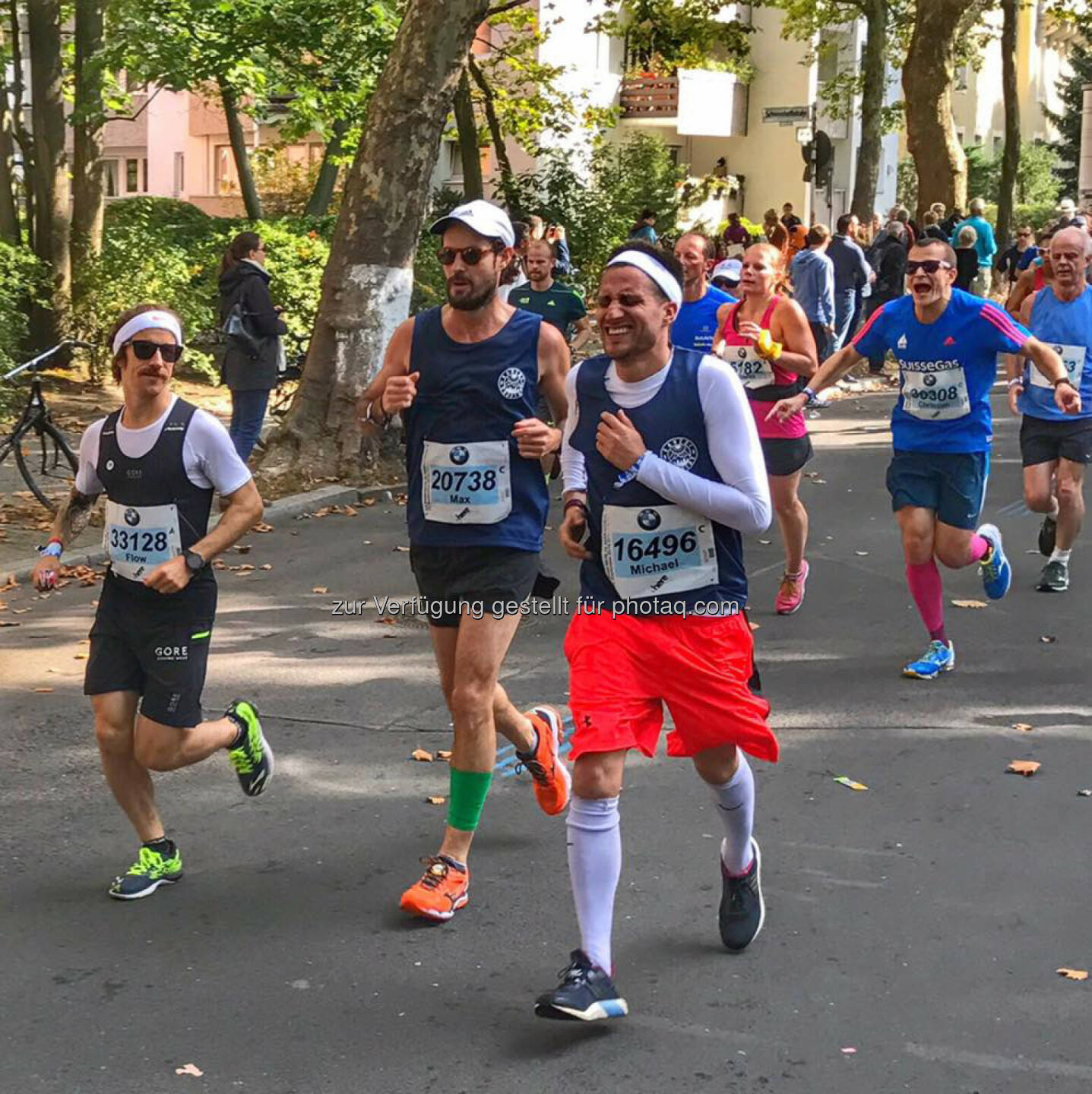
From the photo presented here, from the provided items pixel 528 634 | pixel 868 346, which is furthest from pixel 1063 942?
pixel 528 634

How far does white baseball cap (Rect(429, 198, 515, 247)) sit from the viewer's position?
5.27 m

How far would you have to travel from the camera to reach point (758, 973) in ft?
15.7

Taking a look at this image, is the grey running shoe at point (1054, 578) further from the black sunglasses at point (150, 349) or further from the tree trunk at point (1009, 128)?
the tree trunk at point (1009, 128)

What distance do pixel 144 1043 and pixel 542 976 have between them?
41.8 inches

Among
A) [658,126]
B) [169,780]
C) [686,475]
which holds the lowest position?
[169,780]

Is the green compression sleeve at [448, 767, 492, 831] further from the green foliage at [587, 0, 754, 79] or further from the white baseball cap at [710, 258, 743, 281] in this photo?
the green foliage at [587, 0, 754, 79]

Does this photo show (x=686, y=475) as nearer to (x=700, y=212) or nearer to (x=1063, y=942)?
(x=1063, y=942)

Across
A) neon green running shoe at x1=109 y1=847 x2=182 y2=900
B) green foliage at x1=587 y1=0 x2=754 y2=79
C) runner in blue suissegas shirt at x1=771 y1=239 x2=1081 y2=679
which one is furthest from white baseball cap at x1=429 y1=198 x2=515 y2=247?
green foliage at x1=587 y1=0 x2=754 y2=79

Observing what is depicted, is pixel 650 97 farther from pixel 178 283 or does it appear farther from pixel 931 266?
pixel 931 266

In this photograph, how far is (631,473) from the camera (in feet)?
15.3

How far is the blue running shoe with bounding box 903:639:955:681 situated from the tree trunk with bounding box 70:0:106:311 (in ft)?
44.9

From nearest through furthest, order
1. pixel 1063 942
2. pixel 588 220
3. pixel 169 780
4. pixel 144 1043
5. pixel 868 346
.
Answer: pixel 144 1043 < pixel 1063 942 < pixel 169 780 < pixel 868 346 < pixel 588 220

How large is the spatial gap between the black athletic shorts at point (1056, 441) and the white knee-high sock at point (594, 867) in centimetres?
615

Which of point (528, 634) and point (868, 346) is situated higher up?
point (868, 346)
